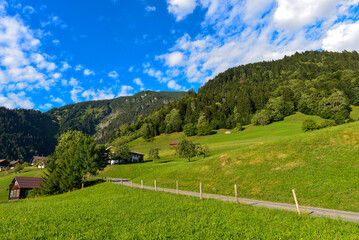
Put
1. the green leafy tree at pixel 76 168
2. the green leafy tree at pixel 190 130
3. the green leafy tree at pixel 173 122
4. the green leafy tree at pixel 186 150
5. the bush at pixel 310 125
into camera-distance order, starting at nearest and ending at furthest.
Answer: the green leafy tree at pixel 76 168 < the green leafy tree at pixel 186 150 < the bush at pixel 310 125 < the green leafy tree at pixel 190 130 < the green leafy tree at pixel 173 122

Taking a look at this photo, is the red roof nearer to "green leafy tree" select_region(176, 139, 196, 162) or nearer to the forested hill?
"green leafy tree" select_region(176, 139, 196, 162)

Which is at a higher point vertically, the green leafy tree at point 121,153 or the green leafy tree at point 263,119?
the green leafy tree at point 263,119

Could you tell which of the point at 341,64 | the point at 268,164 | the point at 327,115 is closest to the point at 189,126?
the point at 327,115

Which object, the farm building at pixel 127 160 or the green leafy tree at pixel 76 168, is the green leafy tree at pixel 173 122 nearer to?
the farm building at pixel 127 160

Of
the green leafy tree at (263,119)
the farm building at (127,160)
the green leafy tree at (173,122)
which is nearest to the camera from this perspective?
the farm building at (127,160)

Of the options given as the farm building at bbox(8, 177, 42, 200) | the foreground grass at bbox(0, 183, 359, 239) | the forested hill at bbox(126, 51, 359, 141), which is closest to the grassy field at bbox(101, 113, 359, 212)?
the foreground grass at bbox(0, 183, 359, 239)

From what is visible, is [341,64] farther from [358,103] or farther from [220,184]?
[220,184]

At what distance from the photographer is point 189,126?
421 ft

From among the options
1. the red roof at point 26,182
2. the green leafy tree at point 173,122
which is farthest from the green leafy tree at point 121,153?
the green leafy tree at point 173,122

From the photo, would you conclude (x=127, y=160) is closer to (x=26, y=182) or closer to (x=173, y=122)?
(x=26, y=182)

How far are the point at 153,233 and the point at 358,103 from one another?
155962 millimetres

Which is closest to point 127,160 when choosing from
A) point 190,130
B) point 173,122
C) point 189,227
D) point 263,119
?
point 190,130

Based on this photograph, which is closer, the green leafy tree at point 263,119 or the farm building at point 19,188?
the farm building at point 19,188

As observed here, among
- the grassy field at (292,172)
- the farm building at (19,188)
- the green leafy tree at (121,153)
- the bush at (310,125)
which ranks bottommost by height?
the farm building at (19,188)
